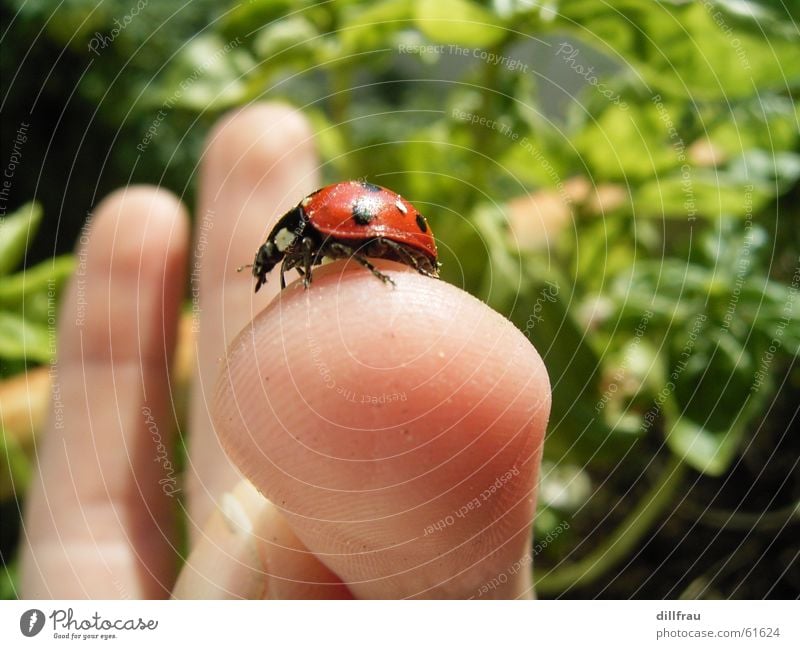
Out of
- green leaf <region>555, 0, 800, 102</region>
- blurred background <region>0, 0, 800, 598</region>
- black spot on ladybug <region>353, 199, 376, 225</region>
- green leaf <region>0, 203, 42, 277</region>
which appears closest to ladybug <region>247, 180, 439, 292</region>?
black spot on ladybug <region>353, 199, 376, 225</region>

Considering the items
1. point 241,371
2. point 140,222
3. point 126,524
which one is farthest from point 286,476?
point 140,222

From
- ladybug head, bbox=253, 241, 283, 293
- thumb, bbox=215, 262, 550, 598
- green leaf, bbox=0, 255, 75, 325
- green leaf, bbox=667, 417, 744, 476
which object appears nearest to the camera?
thumb, bbox=215, 262, 550, 598

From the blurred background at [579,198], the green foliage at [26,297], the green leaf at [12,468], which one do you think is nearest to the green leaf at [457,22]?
the blurred background at [579,198]

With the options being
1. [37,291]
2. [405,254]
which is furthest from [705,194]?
[37,291]

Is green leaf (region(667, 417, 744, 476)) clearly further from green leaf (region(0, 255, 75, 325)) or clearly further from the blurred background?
green leaf (region(0, 255, 75, 325))

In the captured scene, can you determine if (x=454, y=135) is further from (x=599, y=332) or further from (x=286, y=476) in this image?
(x=286, y=476)

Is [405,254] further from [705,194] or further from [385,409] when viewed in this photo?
[705,194]

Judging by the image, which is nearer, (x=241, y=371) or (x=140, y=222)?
(x=241, y=371)
